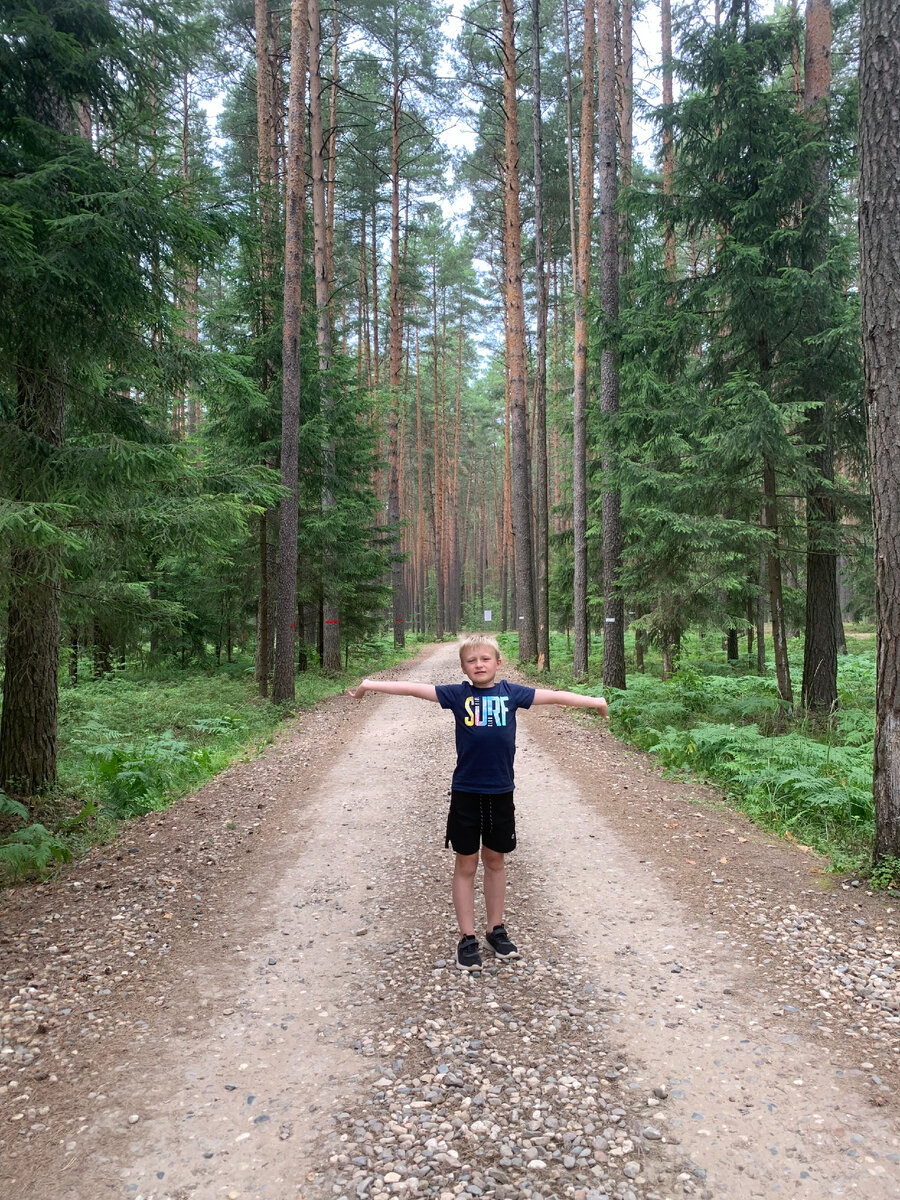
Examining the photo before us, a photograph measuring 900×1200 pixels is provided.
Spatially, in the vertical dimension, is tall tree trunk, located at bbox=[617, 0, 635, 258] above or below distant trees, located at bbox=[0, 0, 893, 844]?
above

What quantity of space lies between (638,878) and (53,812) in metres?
5.14

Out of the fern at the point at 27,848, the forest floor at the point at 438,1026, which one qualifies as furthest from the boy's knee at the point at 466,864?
the fern at the point at 27,848

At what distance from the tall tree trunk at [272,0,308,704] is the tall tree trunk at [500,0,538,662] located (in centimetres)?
547

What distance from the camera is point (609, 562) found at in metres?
12.9

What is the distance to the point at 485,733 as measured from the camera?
3.78 metres

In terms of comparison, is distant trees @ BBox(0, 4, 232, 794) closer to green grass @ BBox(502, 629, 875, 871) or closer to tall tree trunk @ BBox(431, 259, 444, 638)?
green grass @ BBox(502, 629, 875, 871)

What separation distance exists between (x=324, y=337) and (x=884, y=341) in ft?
50.2

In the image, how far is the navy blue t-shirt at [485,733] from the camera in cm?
374

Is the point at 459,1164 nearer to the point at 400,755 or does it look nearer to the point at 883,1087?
the point at 883,1087

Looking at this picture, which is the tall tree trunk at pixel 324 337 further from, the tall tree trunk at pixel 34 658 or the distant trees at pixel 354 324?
the tall tree trunk at pixel 34 658

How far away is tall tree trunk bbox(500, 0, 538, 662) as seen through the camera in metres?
16.0

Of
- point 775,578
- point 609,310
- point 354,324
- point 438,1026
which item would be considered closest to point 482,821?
point 438,1026

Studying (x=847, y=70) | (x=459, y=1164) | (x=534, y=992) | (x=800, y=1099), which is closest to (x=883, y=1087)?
(x=800, y=1099)

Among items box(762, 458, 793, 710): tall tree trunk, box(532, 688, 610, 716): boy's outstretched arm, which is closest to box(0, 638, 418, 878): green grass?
box(532, 688, 610, 716): boy's outstretched arm
